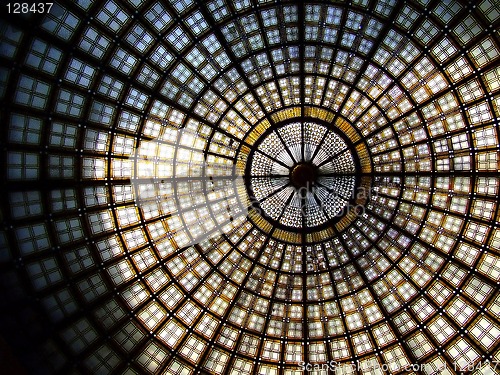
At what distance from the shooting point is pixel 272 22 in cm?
2636

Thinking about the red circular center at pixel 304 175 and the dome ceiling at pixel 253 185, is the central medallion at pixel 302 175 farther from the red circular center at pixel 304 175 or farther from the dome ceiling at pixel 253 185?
the dome ceiling at pixel 253 185

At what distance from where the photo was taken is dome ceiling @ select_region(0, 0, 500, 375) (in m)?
24.4

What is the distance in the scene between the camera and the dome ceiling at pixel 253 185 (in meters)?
24.4

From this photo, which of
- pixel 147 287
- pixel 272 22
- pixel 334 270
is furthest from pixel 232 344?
pixel 272 22

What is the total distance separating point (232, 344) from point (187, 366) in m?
3.71

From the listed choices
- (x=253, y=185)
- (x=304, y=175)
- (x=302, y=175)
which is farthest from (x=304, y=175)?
(x=253, y=185)

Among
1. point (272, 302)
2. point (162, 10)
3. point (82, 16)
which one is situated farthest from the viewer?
point (272, 302)

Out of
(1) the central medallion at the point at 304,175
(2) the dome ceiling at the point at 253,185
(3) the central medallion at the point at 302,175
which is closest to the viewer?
(2) the dome ceiling at the point at 253,185

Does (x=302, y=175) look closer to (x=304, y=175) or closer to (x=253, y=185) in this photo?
(x=304, y=175)

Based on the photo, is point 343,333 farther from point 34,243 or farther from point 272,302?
point 34,243

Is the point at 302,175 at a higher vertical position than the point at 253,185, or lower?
higher

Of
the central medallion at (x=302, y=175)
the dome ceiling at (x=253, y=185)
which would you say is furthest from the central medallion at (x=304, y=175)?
the dome ceiling at (x=253, y=185)

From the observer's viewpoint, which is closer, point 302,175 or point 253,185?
point 302,175

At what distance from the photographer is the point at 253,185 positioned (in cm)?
3303
